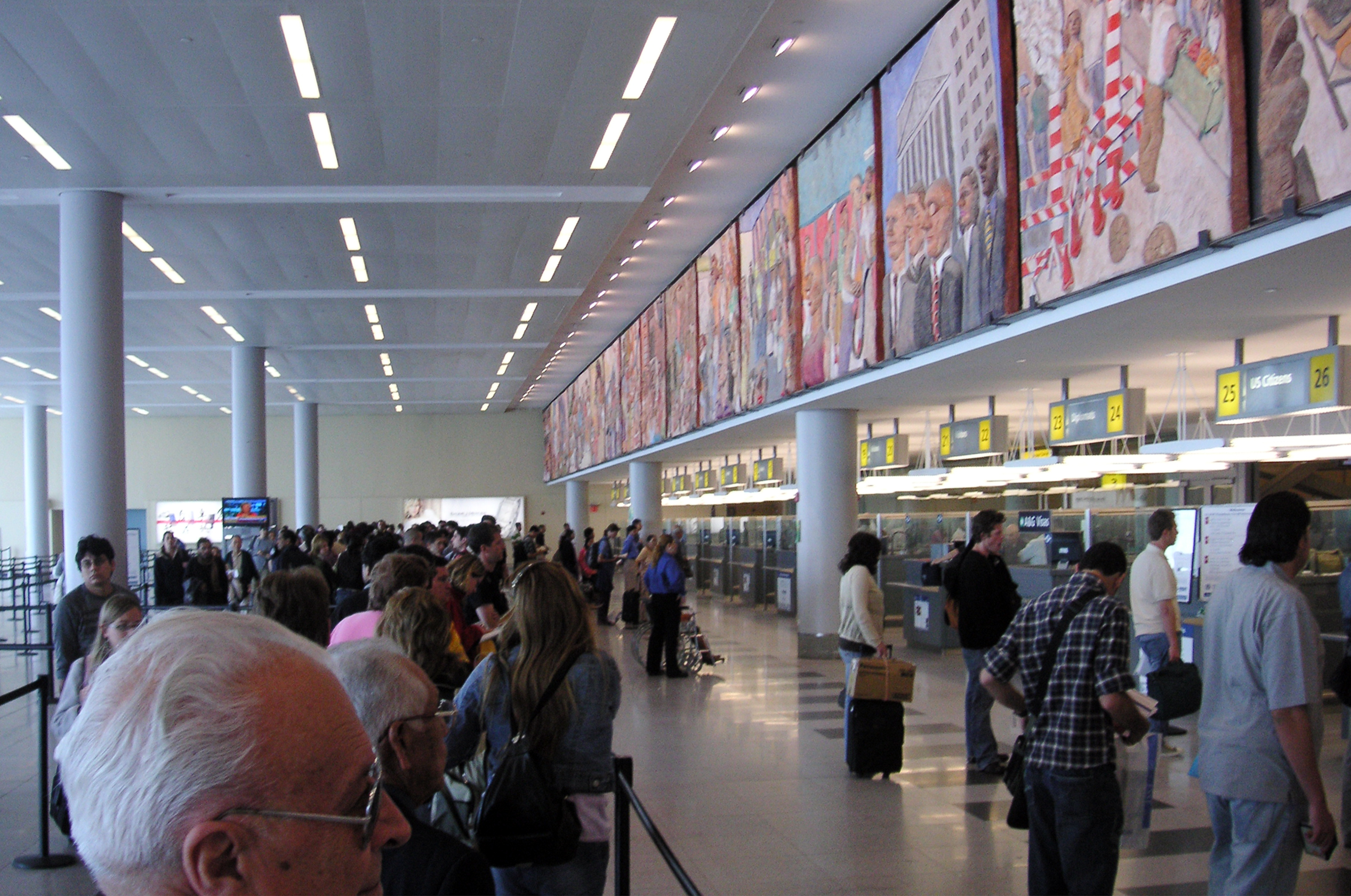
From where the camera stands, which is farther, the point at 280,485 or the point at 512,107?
the point at 280,485

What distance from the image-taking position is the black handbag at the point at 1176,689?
4.99m

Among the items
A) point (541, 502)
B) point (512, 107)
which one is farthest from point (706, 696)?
point (541, 502)

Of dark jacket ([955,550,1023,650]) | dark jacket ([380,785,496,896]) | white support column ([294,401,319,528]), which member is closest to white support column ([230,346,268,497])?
white support column ([294,401,319,528])

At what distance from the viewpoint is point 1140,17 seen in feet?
22.5

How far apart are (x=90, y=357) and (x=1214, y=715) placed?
1338 cm

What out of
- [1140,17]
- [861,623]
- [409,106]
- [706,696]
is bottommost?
[706,696]

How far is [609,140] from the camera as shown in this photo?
468 inches

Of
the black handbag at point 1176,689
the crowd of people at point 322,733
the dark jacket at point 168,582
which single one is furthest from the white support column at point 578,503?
the black handbag at point 1176,689

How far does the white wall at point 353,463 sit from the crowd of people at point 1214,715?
42.9m

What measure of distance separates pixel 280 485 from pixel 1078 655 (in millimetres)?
46068

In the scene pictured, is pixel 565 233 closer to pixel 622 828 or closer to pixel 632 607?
pixel 632 607

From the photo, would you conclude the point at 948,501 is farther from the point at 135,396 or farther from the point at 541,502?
the point at 135,396

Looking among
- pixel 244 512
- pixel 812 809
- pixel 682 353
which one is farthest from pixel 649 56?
pixel 244 512

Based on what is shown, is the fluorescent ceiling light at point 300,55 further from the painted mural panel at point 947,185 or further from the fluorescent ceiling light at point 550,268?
the fluorescent ceiling light at point 550,268
